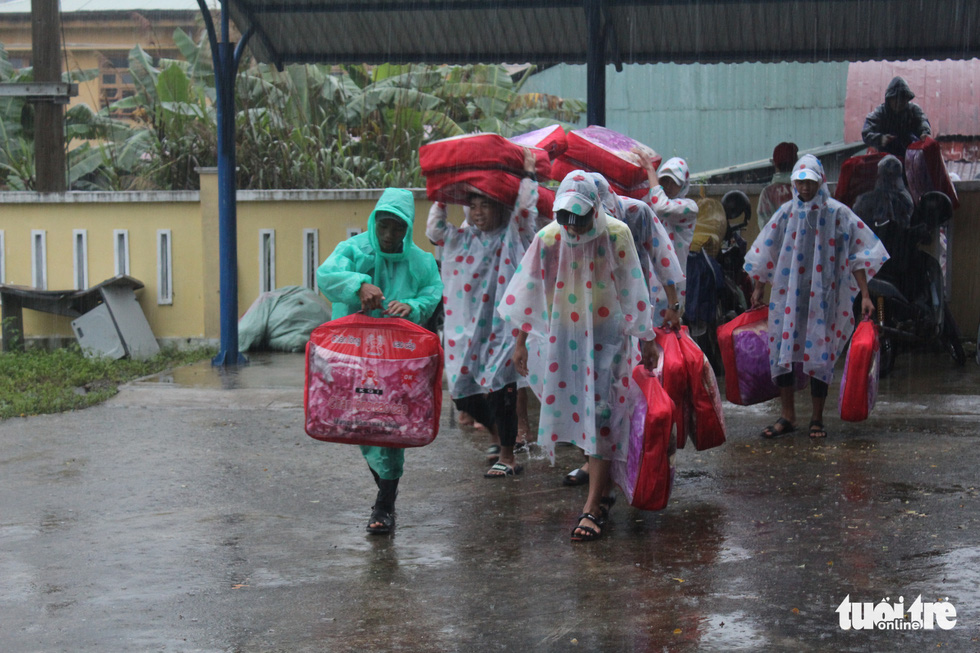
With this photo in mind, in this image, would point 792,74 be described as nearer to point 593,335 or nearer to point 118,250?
point 118,250

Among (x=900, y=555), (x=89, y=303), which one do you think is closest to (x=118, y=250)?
(x=89, y=303)

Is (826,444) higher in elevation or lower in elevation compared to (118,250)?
lower

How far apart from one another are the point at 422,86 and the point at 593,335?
43.9 ft

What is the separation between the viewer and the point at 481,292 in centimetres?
616

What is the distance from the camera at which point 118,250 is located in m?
11.6

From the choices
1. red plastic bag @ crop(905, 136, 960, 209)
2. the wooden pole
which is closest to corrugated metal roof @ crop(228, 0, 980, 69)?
red plastic bag @ crop(905, 136, 960, 209)

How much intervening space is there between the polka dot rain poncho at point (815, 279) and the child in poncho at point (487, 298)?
69.3 inches

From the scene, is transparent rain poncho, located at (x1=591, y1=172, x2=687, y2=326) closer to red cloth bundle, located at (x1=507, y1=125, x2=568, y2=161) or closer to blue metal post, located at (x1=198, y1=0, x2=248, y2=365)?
red cloth bundle, located at (x1=507, y1=125, x2=568, y2=161)

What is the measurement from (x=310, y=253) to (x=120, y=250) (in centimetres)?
205

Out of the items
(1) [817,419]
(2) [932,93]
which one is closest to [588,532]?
(1) [817,419]

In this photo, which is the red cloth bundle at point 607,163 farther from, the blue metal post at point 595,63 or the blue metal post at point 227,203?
the blue metal post at point 227,203

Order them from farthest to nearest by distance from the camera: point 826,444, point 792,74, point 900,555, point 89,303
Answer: point 792,74 → point 89,303 → point 826,444 → point 900,555

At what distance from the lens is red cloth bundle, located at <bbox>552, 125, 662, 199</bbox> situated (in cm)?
639

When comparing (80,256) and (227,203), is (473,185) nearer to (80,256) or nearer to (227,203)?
(227,203)
